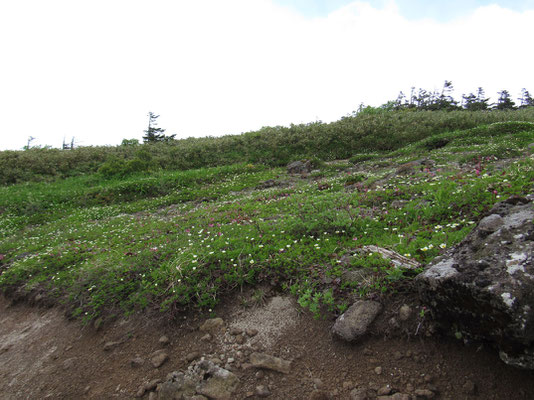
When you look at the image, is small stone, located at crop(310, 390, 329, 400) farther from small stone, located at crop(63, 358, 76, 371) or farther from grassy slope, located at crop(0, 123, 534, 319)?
small stone, located at crop(63, 358, 76, 371)

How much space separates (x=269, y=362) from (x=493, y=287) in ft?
9.08

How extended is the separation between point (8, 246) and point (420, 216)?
13.5 meters

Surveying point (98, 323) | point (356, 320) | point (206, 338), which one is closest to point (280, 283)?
point (206, 338)

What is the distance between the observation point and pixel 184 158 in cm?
2492

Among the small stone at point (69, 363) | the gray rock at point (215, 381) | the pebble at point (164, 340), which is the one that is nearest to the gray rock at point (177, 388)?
the gray rock at point (215, 381)

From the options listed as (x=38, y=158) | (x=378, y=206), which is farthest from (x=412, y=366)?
(x=38, y=158)

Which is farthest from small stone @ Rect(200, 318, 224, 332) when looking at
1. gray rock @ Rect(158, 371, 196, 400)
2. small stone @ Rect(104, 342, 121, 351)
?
small stone @ Rect(104, 342, 121, 351)

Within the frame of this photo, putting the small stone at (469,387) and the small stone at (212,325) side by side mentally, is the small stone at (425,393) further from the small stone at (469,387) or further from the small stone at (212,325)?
the small stone at (212,325)

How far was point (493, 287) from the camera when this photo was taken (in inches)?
116

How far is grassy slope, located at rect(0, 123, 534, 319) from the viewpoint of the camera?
534 cm

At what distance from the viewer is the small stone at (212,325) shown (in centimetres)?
486

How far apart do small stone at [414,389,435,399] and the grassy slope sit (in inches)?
55.7

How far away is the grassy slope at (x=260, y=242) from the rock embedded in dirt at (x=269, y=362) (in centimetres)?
91

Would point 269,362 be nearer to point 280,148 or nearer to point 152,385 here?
point 152,385
